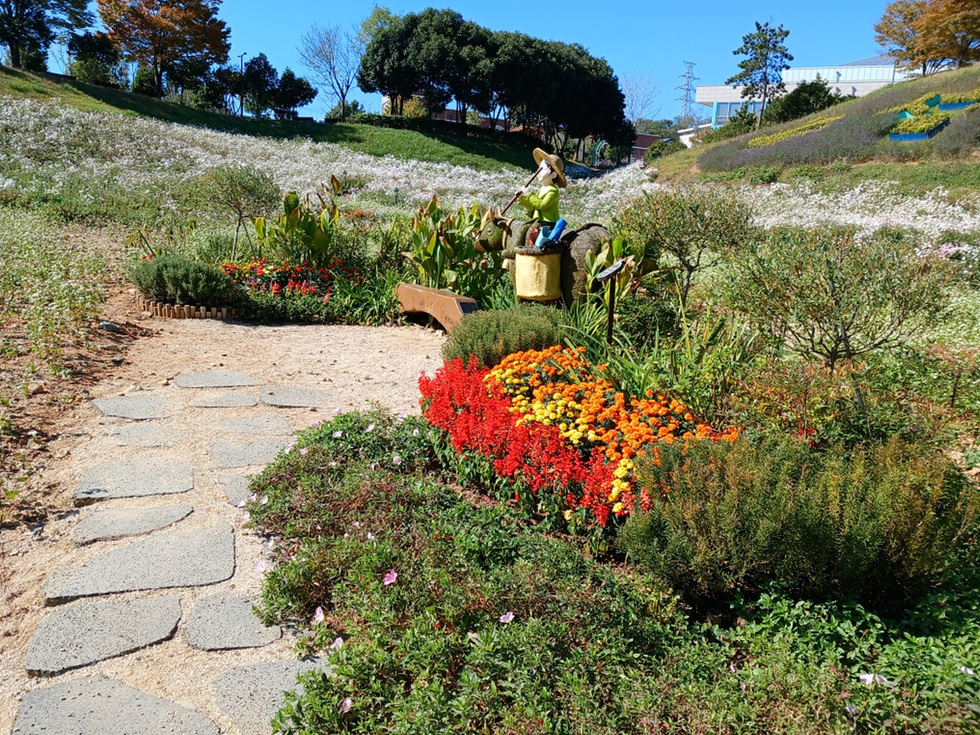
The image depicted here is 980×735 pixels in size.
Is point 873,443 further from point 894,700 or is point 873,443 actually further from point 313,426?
point 313,426

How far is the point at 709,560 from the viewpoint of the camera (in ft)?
7.81

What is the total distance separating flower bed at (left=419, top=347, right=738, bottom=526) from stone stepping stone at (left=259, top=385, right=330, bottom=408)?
1098 millimetres

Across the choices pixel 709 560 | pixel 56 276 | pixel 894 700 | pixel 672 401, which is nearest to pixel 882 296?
pixel 672 401

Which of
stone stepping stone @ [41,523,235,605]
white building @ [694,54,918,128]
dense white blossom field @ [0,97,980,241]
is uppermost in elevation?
white building @ [694,54,918,128]

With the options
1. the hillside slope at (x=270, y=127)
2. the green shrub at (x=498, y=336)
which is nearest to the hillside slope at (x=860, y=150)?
the hillside slope at (x=270, y=127)

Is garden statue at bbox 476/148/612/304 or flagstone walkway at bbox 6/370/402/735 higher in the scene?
garden statue at bbox 476/148/612/304

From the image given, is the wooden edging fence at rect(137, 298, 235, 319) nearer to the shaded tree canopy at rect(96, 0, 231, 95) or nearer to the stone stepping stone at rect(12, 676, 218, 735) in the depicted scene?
the stone stepping stone at rect(12, 676, 218, 735)

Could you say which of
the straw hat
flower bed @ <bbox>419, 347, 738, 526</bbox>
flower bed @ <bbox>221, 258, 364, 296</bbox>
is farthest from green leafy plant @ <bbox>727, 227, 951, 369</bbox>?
flower bed @ <bbox>221, 258, 364, 296</bbox>

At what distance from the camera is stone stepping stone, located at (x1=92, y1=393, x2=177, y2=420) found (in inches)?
171

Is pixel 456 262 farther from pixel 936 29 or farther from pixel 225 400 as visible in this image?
pixel 936 29

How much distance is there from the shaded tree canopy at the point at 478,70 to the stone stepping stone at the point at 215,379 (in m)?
34.7

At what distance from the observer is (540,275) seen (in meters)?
5.79

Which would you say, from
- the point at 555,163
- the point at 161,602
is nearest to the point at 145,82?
the point at 555,163

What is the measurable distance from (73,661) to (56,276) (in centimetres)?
584
